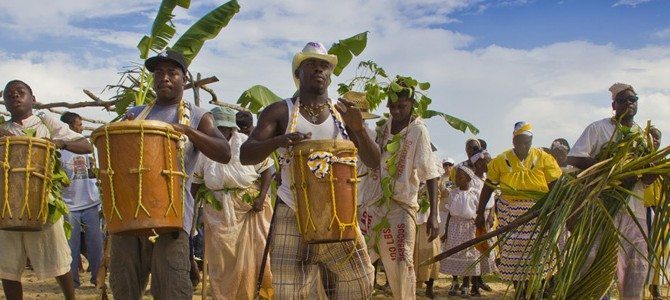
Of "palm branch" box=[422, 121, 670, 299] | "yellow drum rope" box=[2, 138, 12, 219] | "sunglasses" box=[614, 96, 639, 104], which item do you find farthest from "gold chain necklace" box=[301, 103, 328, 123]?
"sunglasses" box=[614, 96, 639, 104]

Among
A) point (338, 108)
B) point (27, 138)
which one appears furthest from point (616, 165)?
point (27, 138)

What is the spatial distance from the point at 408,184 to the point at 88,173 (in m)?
5.45

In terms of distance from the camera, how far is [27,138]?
20.4 ft

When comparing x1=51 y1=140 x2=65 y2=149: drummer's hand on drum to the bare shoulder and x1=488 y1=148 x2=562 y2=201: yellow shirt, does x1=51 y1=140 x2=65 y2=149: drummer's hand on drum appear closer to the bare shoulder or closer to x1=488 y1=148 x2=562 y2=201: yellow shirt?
the bare shoulder

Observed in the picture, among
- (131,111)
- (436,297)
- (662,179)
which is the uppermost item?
(131,111)

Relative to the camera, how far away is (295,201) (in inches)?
193

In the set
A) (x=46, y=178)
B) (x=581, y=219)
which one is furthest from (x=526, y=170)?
(x=581, y=219)

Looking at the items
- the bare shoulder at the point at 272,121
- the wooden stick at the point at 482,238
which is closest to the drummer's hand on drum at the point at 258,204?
the bare shoulder at the point at 272,121

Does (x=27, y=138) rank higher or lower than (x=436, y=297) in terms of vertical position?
higher

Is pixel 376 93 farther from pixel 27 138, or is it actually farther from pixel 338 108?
pixel 27 138

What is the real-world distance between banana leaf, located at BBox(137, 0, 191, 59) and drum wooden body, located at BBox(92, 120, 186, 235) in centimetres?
561

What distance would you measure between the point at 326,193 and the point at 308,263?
71cm

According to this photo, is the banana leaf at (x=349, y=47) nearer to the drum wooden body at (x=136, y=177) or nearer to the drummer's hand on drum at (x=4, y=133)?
the drummer's hand on drum at (x=4, y=133)

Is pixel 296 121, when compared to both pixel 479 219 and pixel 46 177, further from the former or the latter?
pixel 479 219
